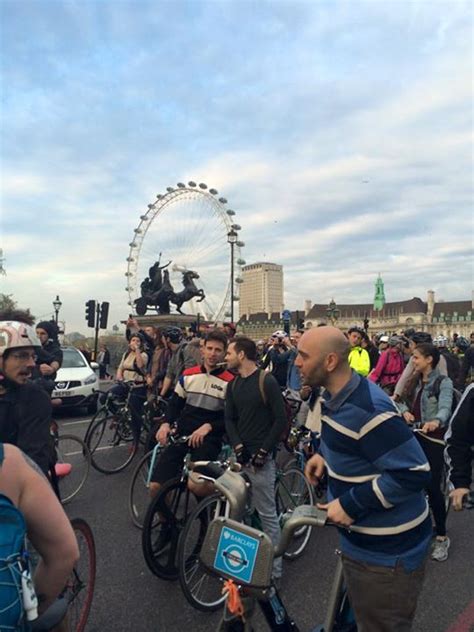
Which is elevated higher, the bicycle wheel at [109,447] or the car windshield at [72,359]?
the car windshield at [72,359]

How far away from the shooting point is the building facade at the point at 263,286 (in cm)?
10019

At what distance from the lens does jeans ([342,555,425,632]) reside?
2025mm

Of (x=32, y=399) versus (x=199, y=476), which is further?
(x=32, y=399)

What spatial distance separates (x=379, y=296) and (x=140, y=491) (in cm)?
17318

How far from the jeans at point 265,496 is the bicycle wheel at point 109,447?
3.70m

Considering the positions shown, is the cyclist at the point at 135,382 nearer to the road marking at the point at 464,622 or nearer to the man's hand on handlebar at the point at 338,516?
the road marking at the point at 464,622

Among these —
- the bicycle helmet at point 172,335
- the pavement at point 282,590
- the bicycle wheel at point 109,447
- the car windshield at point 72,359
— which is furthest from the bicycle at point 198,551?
the car windshield at point 72,359

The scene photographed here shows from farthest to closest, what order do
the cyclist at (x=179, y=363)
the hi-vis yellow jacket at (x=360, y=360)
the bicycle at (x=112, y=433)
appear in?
1. the hi-vis yellow jacket at (x=360, y=360)
2. the bicycle at (x=112, y=433)
3. the cyclist at (x=179, y=363)

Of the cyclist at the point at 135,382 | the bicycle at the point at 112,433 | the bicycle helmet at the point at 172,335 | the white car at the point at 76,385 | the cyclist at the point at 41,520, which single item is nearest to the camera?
the cyclist at the point at 41,520

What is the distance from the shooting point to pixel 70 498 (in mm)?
5773

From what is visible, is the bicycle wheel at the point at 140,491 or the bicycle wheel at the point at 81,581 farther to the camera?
the bicycle wheel at the point at 140,491

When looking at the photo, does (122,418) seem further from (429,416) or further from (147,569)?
(429,416)

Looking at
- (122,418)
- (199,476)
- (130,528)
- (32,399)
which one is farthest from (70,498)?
(199,476)

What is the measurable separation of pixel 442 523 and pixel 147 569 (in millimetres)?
2722
